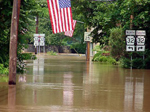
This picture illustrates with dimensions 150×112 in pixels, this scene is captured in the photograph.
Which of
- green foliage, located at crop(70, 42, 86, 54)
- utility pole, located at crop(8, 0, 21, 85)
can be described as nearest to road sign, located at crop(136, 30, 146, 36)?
utility pole, located at crop(8, 0, 21, 85)

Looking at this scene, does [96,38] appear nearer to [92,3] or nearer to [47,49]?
[92,3]

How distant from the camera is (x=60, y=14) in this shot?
80.4ft

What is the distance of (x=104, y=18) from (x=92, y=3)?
17.7 ft

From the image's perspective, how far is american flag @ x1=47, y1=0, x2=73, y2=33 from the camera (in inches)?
933

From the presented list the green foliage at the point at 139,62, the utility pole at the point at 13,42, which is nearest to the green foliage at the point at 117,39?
the green foliage at the point at 139,62

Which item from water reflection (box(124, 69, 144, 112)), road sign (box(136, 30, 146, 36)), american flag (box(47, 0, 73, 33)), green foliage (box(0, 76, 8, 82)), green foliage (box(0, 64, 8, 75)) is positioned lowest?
water reflection (box(124, 69, 144, 112))

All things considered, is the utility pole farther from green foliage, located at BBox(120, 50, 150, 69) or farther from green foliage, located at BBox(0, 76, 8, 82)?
green foliage, located at BBox(120, 50, 150, 69)

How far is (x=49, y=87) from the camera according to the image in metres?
16.8

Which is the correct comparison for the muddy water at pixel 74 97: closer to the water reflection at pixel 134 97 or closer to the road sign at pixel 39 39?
the water reflection at pixel 134 97

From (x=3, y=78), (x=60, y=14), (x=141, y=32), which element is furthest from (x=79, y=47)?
(x=3, y=78)

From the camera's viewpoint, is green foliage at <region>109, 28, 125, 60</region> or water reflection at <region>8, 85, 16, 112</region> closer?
water reflection at <region>8, 85, 16, 112</region>

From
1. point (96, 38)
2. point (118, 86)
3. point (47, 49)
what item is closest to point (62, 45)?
point (47, 49)

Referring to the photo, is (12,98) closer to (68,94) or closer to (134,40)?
(68,94)

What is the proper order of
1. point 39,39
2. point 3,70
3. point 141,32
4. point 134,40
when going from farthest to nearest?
point 39,39 < point 134,40 < point 141,32 < point 3,70
